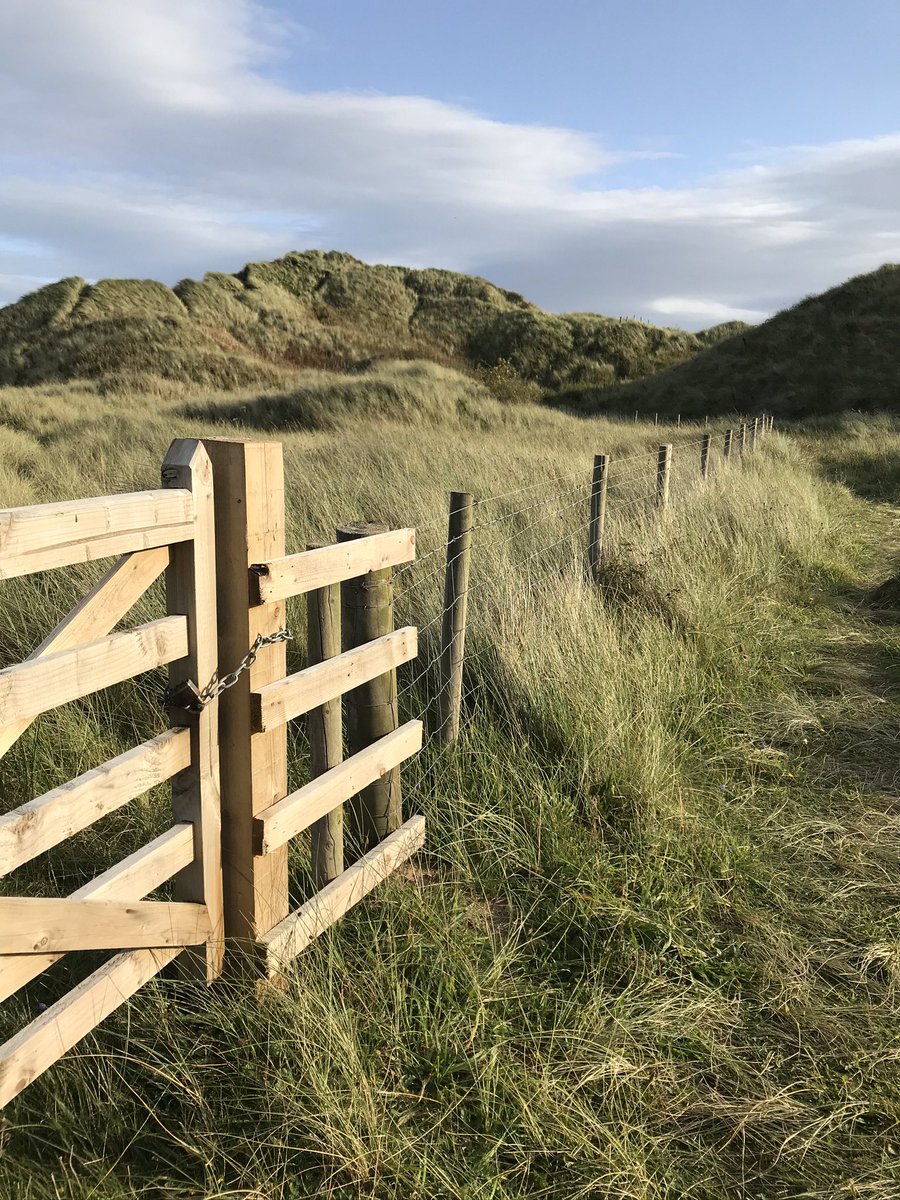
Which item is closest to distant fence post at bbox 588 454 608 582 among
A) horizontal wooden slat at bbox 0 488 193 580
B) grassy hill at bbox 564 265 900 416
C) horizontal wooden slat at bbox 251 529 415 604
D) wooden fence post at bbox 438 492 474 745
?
wooden fence post at bbox 438 492 474 745

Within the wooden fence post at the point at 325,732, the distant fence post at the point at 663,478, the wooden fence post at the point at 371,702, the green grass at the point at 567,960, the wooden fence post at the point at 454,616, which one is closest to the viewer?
the green grass at the point at 567,960

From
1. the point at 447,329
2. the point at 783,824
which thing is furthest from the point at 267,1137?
the point at 447,329

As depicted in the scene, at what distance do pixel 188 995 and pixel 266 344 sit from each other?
38031 millimetres

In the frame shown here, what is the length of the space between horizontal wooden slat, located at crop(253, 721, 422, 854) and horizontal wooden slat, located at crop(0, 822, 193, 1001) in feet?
0.74

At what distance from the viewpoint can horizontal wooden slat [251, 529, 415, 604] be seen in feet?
7.70

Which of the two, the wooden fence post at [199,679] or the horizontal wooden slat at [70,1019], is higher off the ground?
the wooden fence post at [199,679]

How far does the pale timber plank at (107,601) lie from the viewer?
1.89m

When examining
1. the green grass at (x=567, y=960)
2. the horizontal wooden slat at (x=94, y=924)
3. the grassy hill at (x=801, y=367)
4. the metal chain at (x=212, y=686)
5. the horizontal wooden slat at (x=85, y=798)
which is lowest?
the green grass at (x=567, y=960)

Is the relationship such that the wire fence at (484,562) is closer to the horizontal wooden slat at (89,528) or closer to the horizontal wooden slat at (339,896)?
the horizontal wooden slat at (339,896)

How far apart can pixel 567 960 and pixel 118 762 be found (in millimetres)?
1672

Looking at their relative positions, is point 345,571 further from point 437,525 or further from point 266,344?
point 266,344

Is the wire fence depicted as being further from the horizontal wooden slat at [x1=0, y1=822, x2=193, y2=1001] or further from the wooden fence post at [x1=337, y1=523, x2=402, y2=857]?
the horizontal wooden slat at [x1=0, y1=822, x2=193, y2=1001]

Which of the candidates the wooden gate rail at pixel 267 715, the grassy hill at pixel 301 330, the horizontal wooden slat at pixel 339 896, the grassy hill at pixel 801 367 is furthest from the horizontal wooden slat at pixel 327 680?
the grassy hill at pixel 801 367

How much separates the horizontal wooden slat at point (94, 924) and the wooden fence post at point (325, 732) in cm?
61
